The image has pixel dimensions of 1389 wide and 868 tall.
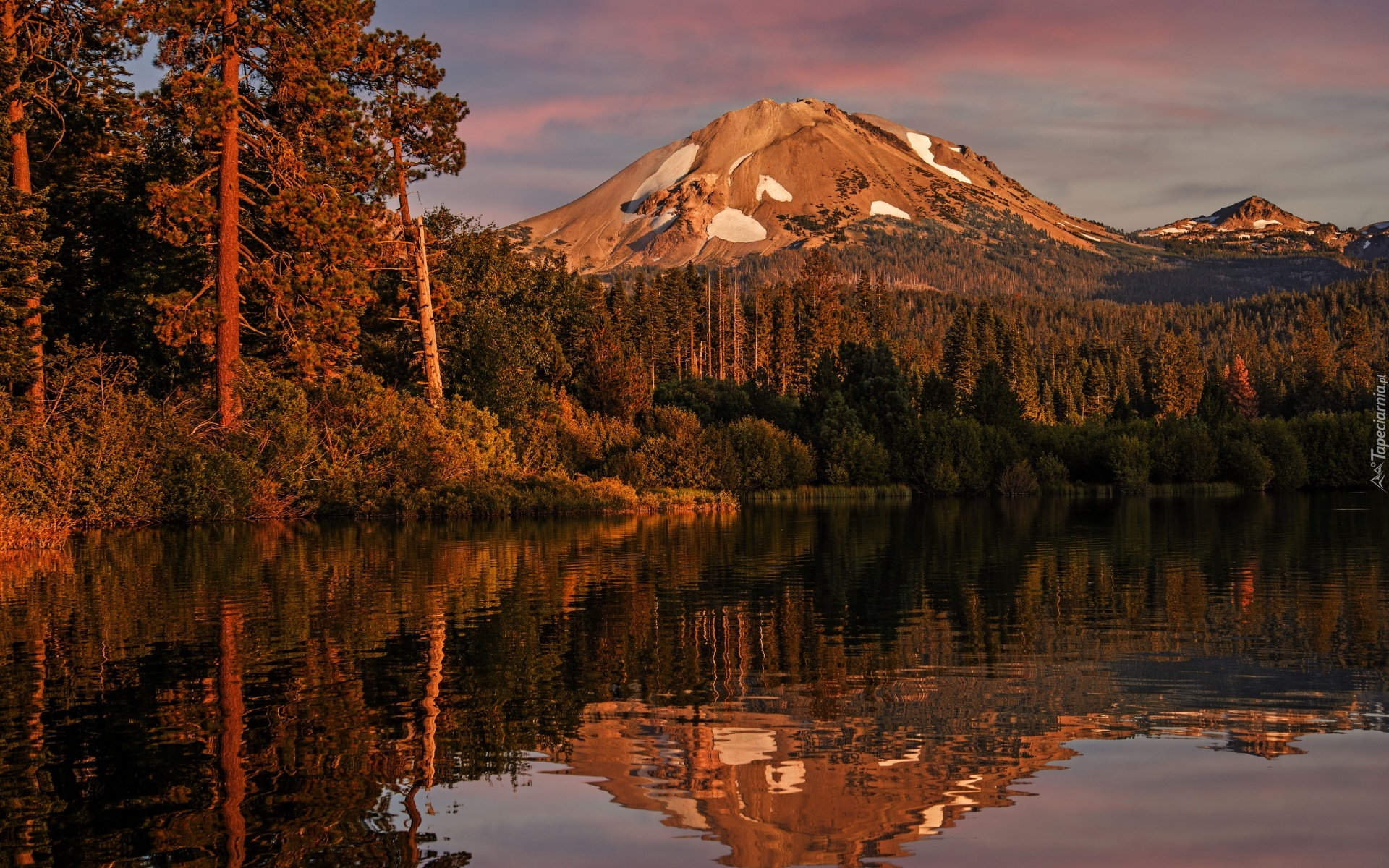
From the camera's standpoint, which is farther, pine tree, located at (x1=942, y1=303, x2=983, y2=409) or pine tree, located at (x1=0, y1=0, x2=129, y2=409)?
pine tree, located at (x1=942, y1=303, x2=983, y2=409)

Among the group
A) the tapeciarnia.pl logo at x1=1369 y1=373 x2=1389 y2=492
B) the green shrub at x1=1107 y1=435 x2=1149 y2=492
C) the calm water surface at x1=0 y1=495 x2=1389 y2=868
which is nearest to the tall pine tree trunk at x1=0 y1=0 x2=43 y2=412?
the calm water surface at x1=0 y1=495 x2=1389 y2=868

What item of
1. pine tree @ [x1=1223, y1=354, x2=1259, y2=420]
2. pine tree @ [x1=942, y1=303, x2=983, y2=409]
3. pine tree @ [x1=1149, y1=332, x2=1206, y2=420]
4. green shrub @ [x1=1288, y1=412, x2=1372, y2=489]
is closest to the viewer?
green shrub @ [x1=1288, y1=412, x2=1372, y2=489]

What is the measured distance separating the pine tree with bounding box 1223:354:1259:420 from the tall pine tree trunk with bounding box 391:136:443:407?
467ft

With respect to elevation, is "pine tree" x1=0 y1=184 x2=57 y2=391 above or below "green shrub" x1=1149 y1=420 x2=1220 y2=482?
above

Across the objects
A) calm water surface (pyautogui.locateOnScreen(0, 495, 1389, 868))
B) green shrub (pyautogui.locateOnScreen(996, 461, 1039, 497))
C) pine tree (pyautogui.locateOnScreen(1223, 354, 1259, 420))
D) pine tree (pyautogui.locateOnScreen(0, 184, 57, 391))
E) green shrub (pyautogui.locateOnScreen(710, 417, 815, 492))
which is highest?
pine tree (pyautogui.locateOnScreen(1223, 354, 1259, 420))

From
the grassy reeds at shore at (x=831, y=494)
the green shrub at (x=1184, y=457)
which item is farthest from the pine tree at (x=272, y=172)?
the green shrub at (x=1184, y=457)

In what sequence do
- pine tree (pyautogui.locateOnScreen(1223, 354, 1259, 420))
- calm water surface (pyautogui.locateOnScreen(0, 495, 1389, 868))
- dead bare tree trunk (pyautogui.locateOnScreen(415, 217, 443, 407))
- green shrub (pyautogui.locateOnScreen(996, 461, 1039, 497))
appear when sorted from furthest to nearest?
pine tree (pyautogui.locateOnScreen(1223, 354, 1259, 420)), green shrub (pyautogui.locateOnScreen(996, 461, 1039, 497)), dead bare tree trunk (pyautogui.locateOnScreen(415, 217, 443, 407)), calm water surface (pyautogui.locateOnScreen(0, 495, 1389, 868))

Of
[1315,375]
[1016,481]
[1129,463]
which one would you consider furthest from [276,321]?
[1315,375]

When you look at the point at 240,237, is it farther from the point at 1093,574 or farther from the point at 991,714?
the point at 991,714

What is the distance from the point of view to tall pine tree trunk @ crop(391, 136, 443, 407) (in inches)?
1928

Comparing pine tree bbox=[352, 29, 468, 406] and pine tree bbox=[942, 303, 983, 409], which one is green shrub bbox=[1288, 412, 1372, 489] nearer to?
pine tree bbox=[942, 303, 983, 409]

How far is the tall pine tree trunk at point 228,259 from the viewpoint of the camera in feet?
127

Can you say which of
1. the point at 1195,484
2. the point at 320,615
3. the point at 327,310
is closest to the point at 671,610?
the point at 320,615

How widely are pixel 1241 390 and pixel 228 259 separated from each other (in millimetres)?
160038
